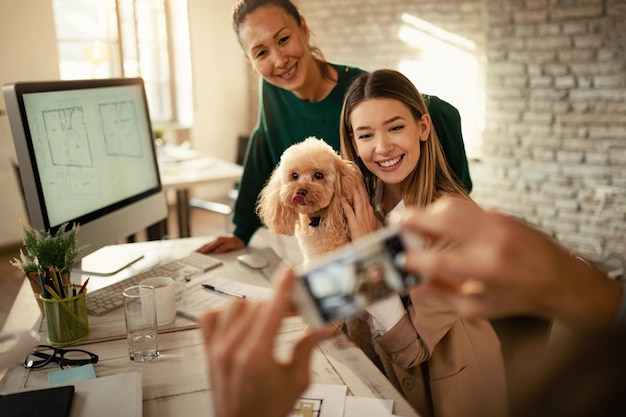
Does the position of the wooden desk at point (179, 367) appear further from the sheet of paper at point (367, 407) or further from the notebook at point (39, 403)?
the notebook at point (39, 403)

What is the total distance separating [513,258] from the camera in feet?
2.03

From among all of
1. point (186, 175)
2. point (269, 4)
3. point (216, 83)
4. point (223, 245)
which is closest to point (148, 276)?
point (223, 245)

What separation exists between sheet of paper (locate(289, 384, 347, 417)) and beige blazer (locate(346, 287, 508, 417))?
241 millimetres

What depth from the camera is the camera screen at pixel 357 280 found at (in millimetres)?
730

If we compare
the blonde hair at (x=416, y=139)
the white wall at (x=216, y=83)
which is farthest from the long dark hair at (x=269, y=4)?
the white wall at (x=216, y=83)

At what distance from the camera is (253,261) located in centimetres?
196

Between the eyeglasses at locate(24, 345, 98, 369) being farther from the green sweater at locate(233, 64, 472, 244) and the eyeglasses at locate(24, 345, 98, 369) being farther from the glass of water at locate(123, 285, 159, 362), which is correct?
the green sweater at locate(233, 64, 472, 244)

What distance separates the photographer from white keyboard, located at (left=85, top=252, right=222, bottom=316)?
162cm

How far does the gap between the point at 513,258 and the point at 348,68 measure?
1715mm

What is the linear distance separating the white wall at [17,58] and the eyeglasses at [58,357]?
3956 millimetres

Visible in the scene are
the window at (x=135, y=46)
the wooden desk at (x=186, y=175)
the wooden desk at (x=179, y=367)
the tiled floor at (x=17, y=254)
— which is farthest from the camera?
the window at (x=135, y=46)

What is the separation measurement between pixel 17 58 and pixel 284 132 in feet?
12.5

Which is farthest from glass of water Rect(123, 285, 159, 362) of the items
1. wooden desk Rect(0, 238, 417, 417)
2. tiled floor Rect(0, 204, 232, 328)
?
tiled floor Rect(0, 204, 232, 328)

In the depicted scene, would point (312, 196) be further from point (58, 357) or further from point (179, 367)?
point (58, 357)
